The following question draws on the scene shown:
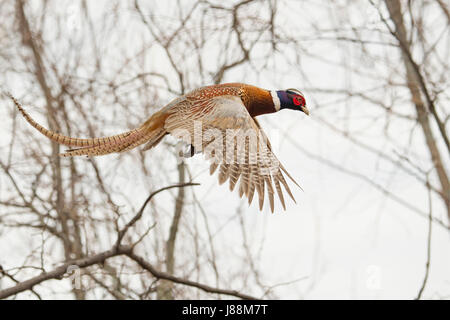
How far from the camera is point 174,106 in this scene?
3.97 meters

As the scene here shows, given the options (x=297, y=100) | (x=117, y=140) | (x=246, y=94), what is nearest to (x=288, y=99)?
(x=297, y=100)

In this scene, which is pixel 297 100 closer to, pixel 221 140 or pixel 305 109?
pixel 305 109

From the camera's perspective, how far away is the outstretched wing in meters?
3.59

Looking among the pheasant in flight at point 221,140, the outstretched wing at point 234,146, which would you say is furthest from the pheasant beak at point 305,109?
the outstretched wing at point 234,146

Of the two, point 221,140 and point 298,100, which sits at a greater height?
point 298,100

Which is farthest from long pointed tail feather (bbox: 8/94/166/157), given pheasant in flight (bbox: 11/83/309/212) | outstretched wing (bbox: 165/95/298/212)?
outstretched wing (bbox: 165/95/298/212)

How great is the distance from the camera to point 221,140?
363 centimetres

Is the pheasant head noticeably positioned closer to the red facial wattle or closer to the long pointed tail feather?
the red facial wattle

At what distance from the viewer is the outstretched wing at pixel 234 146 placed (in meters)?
3.59

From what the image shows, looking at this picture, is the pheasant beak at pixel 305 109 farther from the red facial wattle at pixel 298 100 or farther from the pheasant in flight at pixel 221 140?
the pheasant in flight at pixel 221 140

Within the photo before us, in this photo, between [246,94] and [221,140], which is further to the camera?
[246,94]

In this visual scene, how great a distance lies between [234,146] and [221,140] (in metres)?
0.10

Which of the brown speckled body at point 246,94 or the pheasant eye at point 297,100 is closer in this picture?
the brown speckled body at point 246,94
